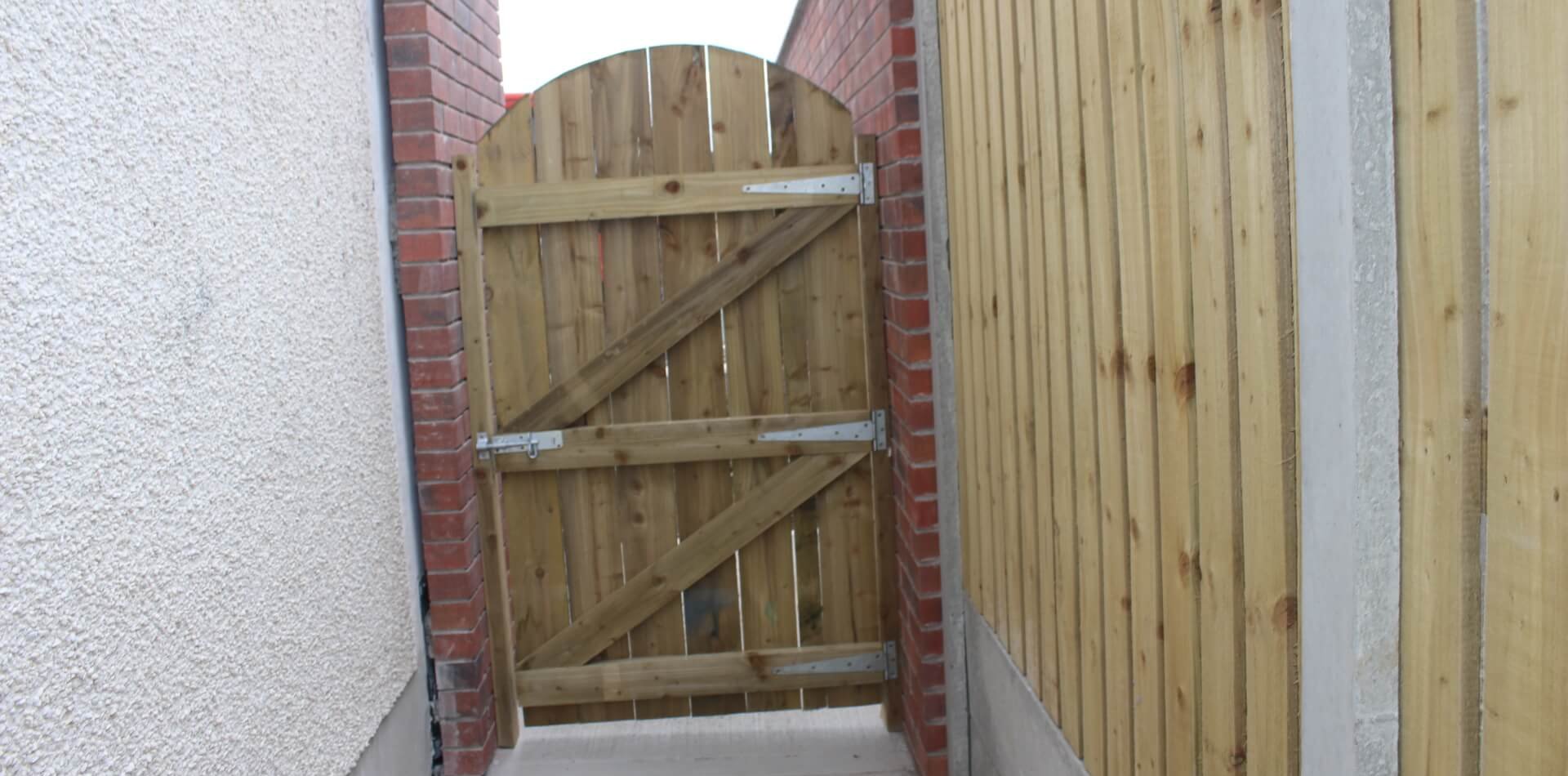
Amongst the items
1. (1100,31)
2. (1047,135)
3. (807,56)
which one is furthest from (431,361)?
(807,56)

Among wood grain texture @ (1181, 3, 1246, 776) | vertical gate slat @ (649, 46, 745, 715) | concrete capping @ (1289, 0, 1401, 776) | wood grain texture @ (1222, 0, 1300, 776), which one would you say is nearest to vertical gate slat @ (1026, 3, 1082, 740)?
wood grain texture @ (1181, 3, 1246, 776)

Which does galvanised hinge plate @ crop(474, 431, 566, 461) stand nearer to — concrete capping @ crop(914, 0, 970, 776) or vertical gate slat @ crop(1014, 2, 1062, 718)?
concrete capping @ crop(914, 0, 970, 776)

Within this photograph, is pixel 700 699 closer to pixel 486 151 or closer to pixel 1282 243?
pixel 486 151

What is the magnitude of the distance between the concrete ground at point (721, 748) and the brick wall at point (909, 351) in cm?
16

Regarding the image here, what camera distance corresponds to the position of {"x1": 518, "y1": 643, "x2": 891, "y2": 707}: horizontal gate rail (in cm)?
419

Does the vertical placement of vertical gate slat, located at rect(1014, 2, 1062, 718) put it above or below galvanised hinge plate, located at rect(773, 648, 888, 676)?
above

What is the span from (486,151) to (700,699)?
1.83 metres

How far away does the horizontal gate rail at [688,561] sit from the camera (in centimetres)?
412

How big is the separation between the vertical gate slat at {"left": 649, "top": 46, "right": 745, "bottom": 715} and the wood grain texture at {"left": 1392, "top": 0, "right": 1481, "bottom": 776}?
3.01 meters

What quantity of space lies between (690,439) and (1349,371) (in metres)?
2.97

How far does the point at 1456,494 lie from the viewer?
108cm

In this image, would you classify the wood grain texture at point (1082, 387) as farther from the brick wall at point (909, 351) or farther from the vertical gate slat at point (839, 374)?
the vertical gate slat at point (839, 374)

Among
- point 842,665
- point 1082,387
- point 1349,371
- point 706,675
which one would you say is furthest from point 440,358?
point 1349,371

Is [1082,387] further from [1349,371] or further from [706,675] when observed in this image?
[706,675]
